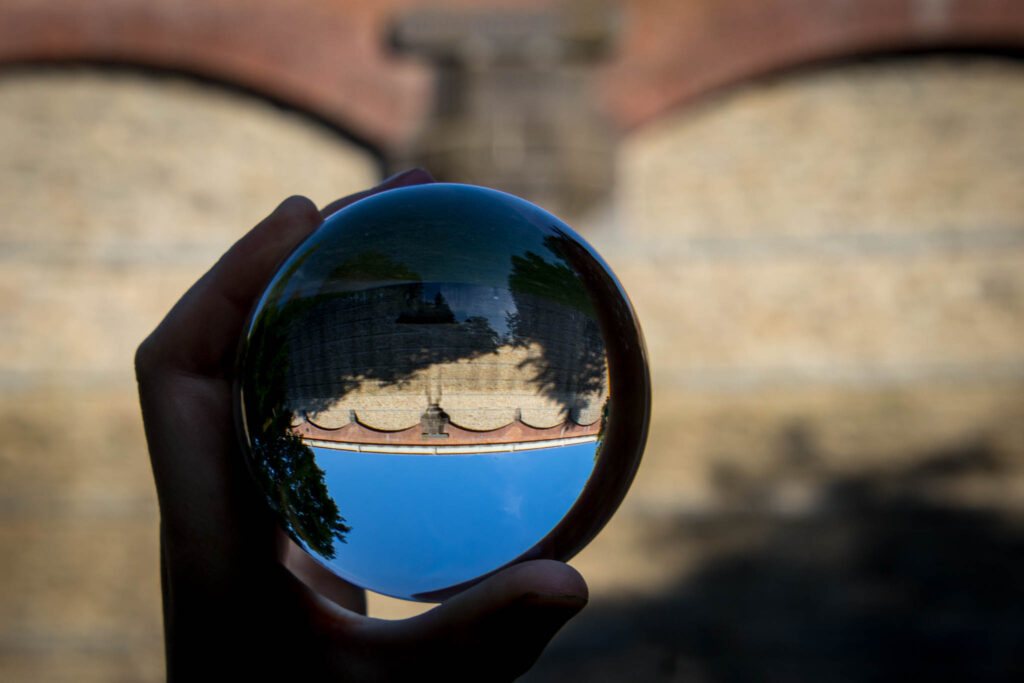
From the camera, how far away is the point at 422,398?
41.6 inches

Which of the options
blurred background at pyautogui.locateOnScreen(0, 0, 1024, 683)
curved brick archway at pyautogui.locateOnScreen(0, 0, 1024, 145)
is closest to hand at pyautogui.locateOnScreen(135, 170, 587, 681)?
blurred background at pyautogui.locateOnScreen(0, 0, 1024, 683)

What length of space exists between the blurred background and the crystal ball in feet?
14.4

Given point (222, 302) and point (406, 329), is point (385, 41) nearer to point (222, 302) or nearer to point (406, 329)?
point (222, 302)

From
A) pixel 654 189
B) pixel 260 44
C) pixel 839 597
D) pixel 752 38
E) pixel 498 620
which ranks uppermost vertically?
pixel 752 38

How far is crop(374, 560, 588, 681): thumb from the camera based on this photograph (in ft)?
3.07

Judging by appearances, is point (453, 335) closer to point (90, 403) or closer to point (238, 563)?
point (238, 563)

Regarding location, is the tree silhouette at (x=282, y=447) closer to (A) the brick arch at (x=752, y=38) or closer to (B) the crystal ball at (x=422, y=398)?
(B) the crystal ball at (x=422, y=398)

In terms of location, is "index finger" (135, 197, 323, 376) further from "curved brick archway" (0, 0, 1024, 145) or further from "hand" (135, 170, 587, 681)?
"curved brick archway" (0, 0, 1024, 145)

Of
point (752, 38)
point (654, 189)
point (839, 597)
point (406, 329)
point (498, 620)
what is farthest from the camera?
point (654, 189)

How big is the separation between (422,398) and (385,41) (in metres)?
6.05

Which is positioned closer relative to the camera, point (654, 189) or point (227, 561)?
point (227, 561)

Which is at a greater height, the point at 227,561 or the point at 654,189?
the point at 654,189

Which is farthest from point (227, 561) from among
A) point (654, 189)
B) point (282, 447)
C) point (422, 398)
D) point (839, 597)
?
point (654, 189)

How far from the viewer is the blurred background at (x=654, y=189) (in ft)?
19.0
